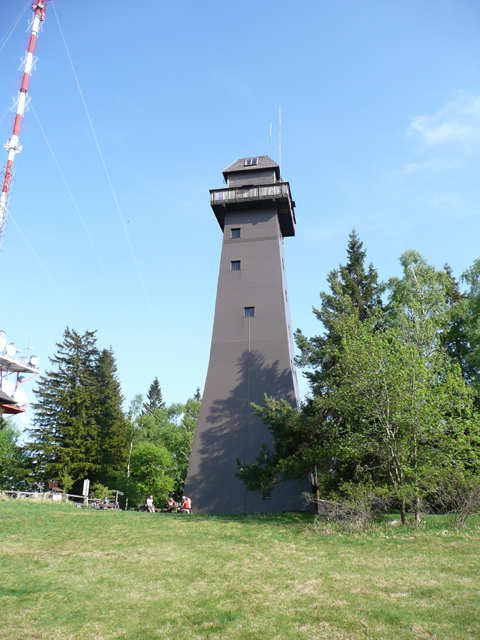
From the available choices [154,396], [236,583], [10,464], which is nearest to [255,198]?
[236,583]

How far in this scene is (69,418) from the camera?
1480 inches

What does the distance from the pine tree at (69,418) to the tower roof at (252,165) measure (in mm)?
22401

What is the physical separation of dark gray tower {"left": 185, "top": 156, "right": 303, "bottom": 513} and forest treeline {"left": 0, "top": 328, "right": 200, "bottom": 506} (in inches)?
661

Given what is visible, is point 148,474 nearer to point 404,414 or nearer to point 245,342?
point 245,342

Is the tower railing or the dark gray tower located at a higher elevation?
the tower railing

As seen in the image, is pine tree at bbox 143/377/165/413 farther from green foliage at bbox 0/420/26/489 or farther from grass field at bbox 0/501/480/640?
grass field at bbox 0/501/480/640

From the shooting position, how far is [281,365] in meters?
24.1

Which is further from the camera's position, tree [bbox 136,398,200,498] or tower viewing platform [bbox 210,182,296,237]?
tree [bbox 136,398,200,498]

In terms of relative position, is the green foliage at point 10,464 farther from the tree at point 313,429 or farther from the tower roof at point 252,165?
the tower roof at point 252,165

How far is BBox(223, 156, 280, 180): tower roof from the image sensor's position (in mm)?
28217

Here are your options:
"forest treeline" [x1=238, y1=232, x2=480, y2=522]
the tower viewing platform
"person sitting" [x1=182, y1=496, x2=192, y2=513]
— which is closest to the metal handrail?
the tower viewing platform

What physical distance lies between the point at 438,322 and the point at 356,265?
770 centimetres

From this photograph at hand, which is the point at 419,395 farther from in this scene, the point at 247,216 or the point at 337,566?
the point at 247,216

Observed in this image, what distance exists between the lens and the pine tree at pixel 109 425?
38625 mm
